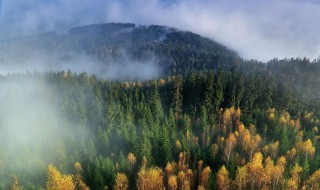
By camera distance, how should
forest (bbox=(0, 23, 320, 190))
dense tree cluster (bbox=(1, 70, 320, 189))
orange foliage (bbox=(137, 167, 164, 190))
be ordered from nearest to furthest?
1. orange foliage (bbox=(137, 167, 164, 190))
2. dense tree cluster (bbox=(1, 70, 320, 189))
3. forest (bbox=(0, 23, 320, 190))

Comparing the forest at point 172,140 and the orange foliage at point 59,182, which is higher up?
the forest at point 172,140

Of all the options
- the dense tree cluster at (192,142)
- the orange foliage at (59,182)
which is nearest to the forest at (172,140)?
the orange foliage at (59,182)

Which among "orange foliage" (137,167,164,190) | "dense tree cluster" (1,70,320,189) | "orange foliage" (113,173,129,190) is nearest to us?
"orange foliage" (113,173,129,190)

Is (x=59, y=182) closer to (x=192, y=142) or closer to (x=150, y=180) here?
(x=150, y=180)

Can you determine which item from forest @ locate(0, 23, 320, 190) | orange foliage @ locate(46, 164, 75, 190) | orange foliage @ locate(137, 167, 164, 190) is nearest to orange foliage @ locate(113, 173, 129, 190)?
forest @ locate(0, 23, 320, 190)

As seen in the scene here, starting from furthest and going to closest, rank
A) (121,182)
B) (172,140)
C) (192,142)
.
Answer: (192,142) → (172,140) → (121,182)

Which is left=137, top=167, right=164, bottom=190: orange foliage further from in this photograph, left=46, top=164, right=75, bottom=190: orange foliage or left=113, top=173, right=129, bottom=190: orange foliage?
left=46, top=164, right=75, bottom=190: orange foliage

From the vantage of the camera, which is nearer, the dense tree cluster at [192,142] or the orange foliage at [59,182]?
the orange foliage at [59,182]

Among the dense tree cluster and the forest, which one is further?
the forest

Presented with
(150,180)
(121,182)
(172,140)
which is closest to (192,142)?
(172,140)

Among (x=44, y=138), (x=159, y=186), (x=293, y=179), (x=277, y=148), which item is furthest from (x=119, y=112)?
(x=293, y=179)

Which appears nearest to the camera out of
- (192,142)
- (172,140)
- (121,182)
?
(121,182)

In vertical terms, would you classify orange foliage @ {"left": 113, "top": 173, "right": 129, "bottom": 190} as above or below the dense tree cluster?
below

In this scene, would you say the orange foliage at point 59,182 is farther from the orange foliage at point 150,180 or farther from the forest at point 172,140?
the orange foliage at point 150,180
